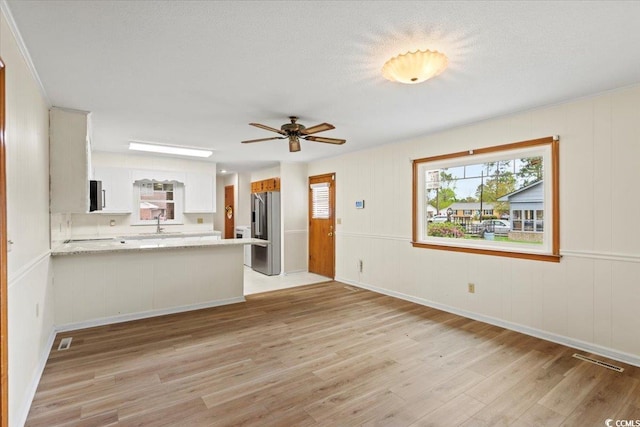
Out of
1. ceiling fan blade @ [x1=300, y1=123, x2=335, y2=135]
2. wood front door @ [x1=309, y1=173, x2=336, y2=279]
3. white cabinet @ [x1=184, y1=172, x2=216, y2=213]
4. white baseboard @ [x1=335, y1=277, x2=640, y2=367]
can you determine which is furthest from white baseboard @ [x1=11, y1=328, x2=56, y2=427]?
wood front door @ [x1=309, y1=173, x2=336, y2=279]

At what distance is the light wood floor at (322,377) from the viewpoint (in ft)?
6.91

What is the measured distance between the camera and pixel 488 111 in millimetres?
3461

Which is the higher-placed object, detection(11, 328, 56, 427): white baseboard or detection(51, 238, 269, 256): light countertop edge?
detection(51, 238, 269, 256): light countertop edge

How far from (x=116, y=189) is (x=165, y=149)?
1325 millimetres

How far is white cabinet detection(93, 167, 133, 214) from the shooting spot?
5578mm

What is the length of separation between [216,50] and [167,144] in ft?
10.7

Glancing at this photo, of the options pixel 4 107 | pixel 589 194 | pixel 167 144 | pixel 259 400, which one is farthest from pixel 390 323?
pixel 167 144

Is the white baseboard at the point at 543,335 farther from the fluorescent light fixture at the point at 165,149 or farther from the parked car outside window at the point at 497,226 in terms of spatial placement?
the fluorescent light fixture at the point at 165,149

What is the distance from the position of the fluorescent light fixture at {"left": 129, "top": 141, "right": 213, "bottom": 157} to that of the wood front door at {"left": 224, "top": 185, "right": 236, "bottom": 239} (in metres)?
3.41

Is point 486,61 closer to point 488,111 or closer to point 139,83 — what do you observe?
point 488,111

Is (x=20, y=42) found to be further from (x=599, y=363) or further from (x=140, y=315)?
(x=599, y=363)

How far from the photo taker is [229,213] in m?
9.11

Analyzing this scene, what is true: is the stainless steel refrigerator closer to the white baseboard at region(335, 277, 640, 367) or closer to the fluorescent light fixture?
the fluorescent light fixture

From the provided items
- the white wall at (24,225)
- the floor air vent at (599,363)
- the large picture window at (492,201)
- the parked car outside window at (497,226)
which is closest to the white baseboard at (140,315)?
the white wall at (24,225)
